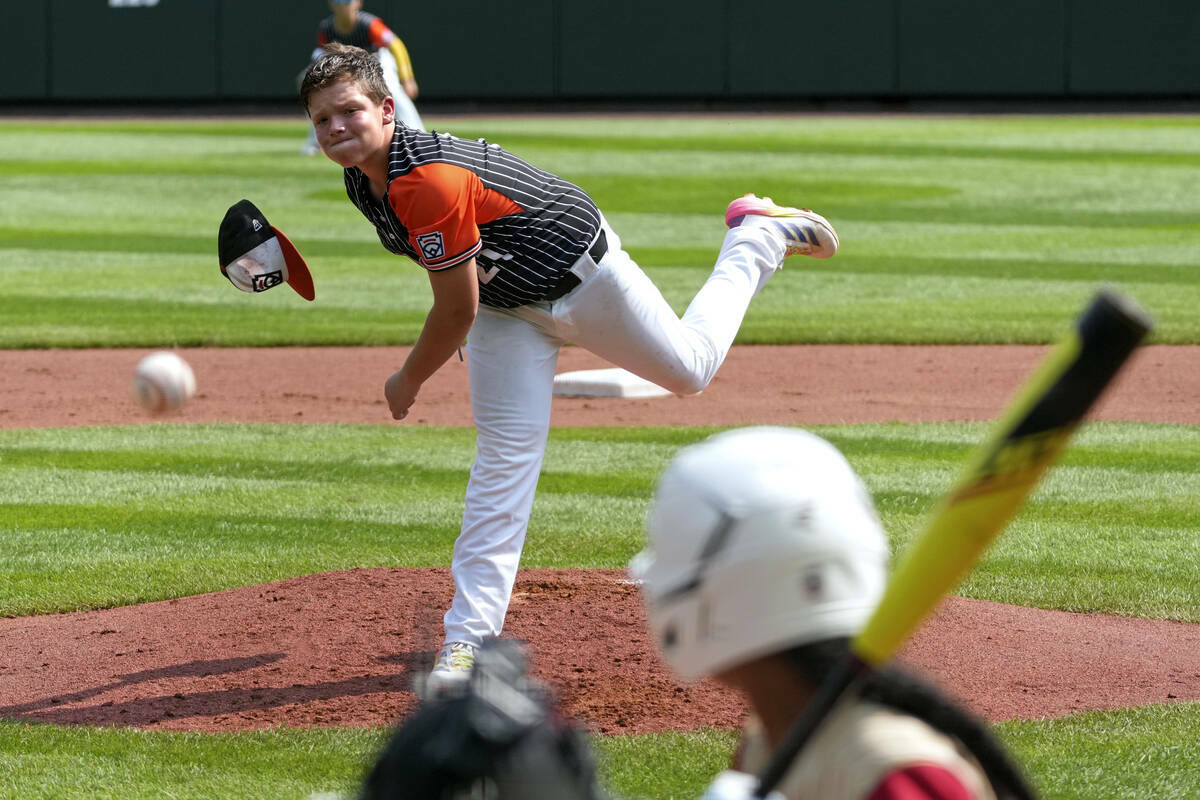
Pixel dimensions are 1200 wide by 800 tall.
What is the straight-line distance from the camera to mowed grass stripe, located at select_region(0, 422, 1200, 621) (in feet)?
21.4

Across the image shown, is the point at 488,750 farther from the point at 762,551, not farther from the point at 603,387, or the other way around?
the point at 603,387

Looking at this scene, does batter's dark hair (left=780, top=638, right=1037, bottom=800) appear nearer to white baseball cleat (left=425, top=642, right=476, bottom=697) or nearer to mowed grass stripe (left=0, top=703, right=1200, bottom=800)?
mowed grass stripe (left=0, top=703, right=1200, bottom=800)

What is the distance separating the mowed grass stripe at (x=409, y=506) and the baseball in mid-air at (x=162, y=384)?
791 millimetres

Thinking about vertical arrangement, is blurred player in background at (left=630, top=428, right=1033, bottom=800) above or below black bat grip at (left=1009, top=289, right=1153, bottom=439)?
below

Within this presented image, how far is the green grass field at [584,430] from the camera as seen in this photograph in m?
4.61

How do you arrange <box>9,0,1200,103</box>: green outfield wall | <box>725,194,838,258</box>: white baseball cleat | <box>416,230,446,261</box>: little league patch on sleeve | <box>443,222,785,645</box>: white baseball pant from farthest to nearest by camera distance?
1. <box>9,0,1200,103</box>: green outfield wall
2. <box>725,194,838,258</box>: white baseball cleat
3. <box>443,222,785,645</box>: white baseball pant
4. <box>416,230,446,261</box>: little league patch on sleeve

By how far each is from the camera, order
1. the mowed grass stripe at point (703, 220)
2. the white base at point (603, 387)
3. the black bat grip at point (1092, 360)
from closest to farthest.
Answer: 1. the black bat grip at point (1092, 360)
2. the white base at point (603, 387)
3. the mowed grass stripe at point (703, 220)

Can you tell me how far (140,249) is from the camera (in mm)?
16844

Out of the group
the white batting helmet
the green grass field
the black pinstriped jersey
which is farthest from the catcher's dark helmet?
the black pinstriped jersey

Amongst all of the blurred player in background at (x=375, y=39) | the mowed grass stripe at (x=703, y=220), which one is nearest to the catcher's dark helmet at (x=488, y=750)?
the mowed grass stripe at (x=703, y=220)

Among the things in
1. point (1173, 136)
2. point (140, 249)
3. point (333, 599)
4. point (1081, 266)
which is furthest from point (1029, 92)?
point (333, 599)

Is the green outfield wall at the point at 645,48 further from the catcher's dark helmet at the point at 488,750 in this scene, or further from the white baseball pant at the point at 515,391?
the catcher's dark helmet at the point at 488,750

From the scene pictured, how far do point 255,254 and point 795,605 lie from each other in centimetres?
375

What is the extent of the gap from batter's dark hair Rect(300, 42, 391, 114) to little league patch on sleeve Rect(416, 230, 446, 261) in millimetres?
468
